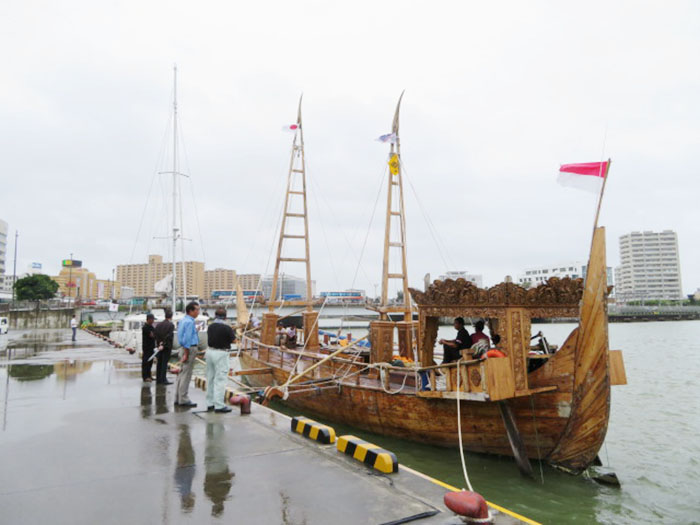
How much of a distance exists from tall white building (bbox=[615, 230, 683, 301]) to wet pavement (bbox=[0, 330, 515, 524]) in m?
179

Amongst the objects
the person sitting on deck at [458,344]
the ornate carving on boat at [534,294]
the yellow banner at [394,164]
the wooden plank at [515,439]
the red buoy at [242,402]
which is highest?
the yellow banner at [394,164]

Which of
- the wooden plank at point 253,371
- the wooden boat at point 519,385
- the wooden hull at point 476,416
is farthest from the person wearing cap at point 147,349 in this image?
the wooden boat at point 519,385

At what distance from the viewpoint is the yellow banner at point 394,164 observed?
14.0 m

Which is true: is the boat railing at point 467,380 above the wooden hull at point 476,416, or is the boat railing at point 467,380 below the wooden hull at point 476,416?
above

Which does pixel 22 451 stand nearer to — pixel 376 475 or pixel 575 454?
pixel 376 475

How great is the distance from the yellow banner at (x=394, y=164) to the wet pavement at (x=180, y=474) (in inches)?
344

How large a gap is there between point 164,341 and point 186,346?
3557 mm

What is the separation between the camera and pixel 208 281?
495 feet

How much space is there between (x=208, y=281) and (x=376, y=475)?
155 metres

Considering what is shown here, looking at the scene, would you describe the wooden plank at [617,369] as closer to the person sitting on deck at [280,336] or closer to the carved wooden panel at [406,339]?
the carved wooden panel at [406,339]

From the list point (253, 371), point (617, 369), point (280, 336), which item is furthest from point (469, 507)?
point (280, 336)

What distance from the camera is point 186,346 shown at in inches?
302

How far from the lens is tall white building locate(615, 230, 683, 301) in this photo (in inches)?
6240

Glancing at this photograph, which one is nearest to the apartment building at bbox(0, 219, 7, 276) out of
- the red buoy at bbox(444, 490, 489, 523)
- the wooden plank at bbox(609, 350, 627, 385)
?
the wooden plank at bbox(609, 350, 627, 385)
